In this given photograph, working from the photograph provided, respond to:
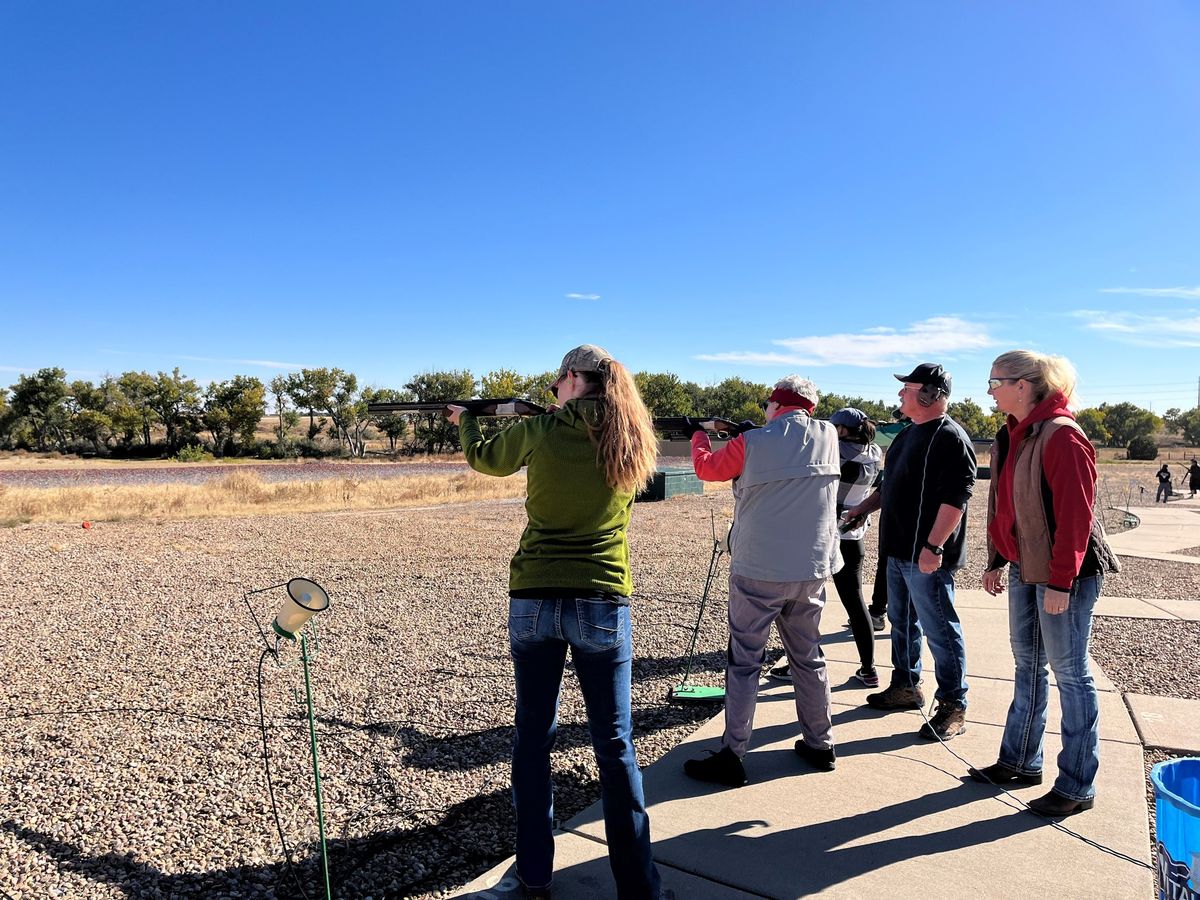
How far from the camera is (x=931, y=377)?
3.99 metres

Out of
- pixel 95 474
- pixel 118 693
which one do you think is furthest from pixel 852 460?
pixel 95 474

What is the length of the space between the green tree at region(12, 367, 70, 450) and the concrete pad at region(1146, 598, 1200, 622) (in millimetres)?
68887

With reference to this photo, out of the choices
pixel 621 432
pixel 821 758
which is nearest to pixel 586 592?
pixel 621 432

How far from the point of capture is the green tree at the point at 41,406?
188 ft

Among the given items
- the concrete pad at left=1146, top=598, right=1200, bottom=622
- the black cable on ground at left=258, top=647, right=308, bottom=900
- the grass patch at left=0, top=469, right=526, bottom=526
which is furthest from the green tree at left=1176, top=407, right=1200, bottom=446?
the black cable on ground at left=258, top=647, right=308, bottom=900

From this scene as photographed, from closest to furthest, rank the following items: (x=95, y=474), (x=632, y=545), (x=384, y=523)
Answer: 1. (x=632, y=545)
2. (x=384, y=523)
3. (x=95, y=474)

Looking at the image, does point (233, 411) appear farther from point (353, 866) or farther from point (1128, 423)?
point (1128, 423)

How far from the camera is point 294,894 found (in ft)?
9.02

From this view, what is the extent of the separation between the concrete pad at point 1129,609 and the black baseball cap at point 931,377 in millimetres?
4941

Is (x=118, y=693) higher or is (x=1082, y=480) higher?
(x=1082, y=480)

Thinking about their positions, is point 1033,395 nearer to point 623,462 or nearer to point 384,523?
point 623,462

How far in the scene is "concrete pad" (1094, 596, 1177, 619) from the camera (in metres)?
7.28

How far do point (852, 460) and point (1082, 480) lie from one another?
2.17 m

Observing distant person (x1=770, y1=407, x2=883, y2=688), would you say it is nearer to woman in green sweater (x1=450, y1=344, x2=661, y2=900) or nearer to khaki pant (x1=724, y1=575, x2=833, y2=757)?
khaki pant (x1=724, y1=575, x2=833, y2=757)
